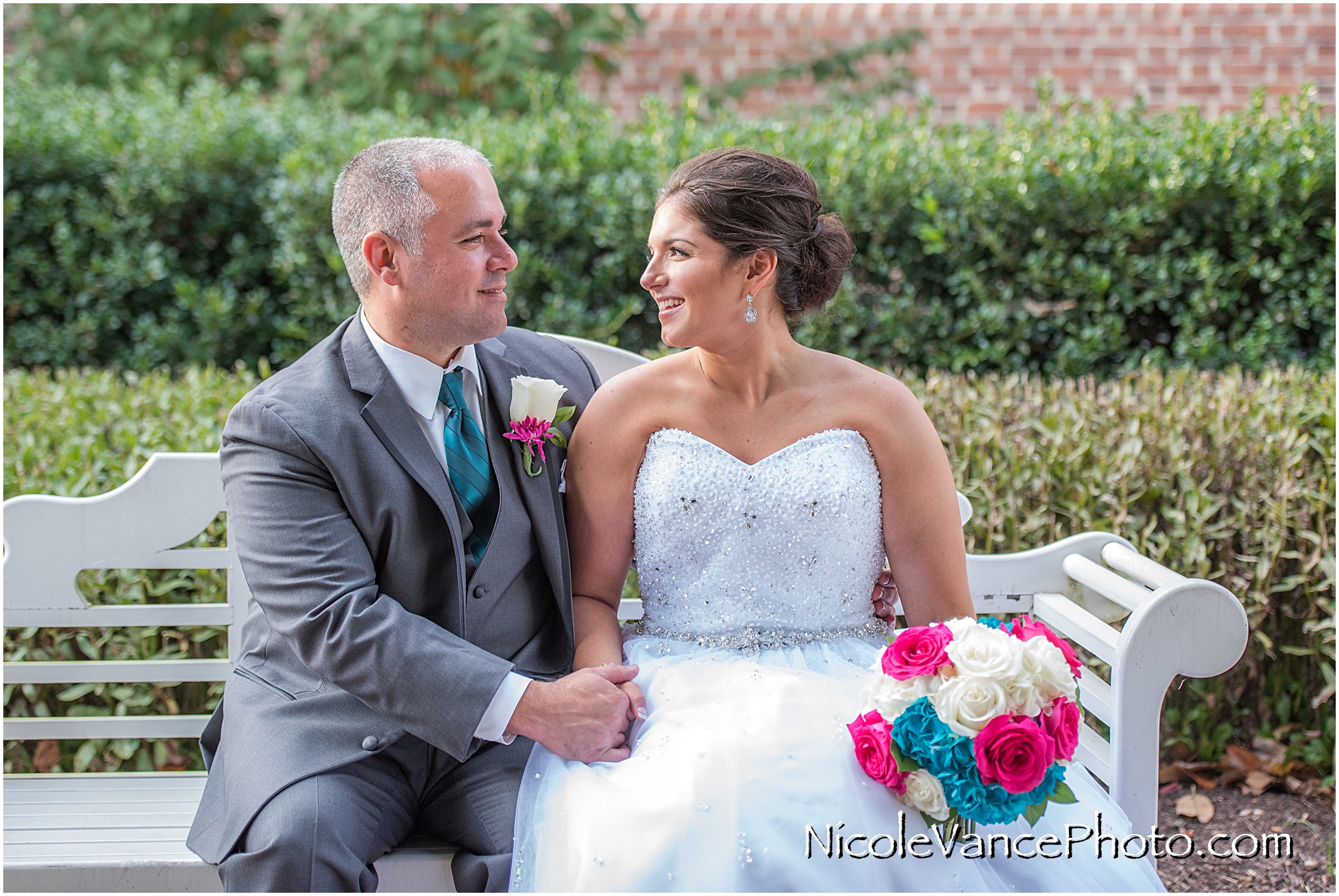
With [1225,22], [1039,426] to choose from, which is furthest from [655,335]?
[1225,22]

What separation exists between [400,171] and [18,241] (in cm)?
411

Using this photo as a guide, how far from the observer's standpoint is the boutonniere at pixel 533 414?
2580 mm

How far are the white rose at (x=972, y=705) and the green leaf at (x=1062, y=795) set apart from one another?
202 mm

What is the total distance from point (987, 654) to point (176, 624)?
84.9 inches

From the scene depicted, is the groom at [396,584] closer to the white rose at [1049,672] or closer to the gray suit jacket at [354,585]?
the gray suit jacket at [354,585]

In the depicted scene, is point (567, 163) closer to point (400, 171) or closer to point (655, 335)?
point (655, 335)

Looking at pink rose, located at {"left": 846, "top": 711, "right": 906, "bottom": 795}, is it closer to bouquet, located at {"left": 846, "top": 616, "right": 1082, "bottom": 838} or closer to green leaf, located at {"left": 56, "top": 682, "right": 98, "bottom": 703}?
bouquet, located at {"left": 846, "top": 616, "right": 1082, "bottom": 838}

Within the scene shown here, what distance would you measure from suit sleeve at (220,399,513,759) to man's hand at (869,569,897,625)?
96cm

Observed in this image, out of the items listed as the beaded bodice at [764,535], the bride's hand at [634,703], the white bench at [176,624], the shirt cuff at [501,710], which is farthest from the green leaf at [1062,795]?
the shirt cuff at [501,710]

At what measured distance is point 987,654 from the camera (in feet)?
6.72

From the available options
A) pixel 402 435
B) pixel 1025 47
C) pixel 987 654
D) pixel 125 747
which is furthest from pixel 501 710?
pixel 1025 47

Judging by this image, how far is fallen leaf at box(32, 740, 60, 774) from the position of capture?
351 centimetres

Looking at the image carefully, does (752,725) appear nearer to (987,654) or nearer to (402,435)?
(987,654)

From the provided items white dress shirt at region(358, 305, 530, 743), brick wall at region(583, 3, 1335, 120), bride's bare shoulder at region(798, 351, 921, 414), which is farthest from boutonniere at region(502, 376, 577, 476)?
brick wall at region(583, 3, 1335, 120)
